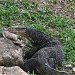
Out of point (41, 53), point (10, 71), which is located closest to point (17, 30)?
point (41, 53)

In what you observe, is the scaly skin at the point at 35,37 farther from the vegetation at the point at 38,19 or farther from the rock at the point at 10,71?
the rock at the point at 10,71

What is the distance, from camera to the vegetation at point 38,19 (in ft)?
28.1

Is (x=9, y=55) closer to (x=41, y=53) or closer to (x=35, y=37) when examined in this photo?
(x=41, y=53)

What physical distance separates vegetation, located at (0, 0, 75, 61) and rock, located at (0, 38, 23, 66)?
6.58 feet

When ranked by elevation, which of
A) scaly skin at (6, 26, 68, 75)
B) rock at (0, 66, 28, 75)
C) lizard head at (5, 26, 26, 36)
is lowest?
scaly skin at (6, 26, 68, 75)

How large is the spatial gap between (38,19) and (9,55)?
3.70 metres

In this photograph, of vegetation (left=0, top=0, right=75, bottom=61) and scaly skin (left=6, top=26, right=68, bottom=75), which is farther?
vegetation (left=0, top=0, right=75, bottom=61)

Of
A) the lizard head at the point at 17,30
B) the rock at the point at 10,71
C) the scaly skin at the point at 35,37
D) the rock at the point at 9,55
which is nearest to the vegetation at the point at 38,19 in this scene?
the scaly skin at the point at 35,37

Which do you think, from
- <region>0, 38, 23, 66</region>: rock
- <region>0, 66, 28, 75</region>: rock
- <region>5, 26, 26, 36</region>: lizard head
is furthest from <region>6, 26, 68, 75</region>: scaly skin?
<region>0, 66, 28, 75</region>: rock

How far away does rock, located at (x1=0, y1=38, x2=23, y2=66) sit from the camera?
5781 millimetres

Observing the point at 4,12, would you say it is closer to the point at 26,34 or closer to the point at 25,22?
the point at 25,22

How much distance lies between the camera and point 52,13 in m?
10.1

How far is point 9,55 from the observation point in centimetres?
582

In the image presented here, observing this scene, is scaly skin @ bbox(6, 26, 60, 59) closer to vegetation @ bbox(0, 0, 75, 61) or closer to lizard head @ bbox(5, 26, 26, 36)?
lizard head @ bbox(5, 26, 26, 36)
